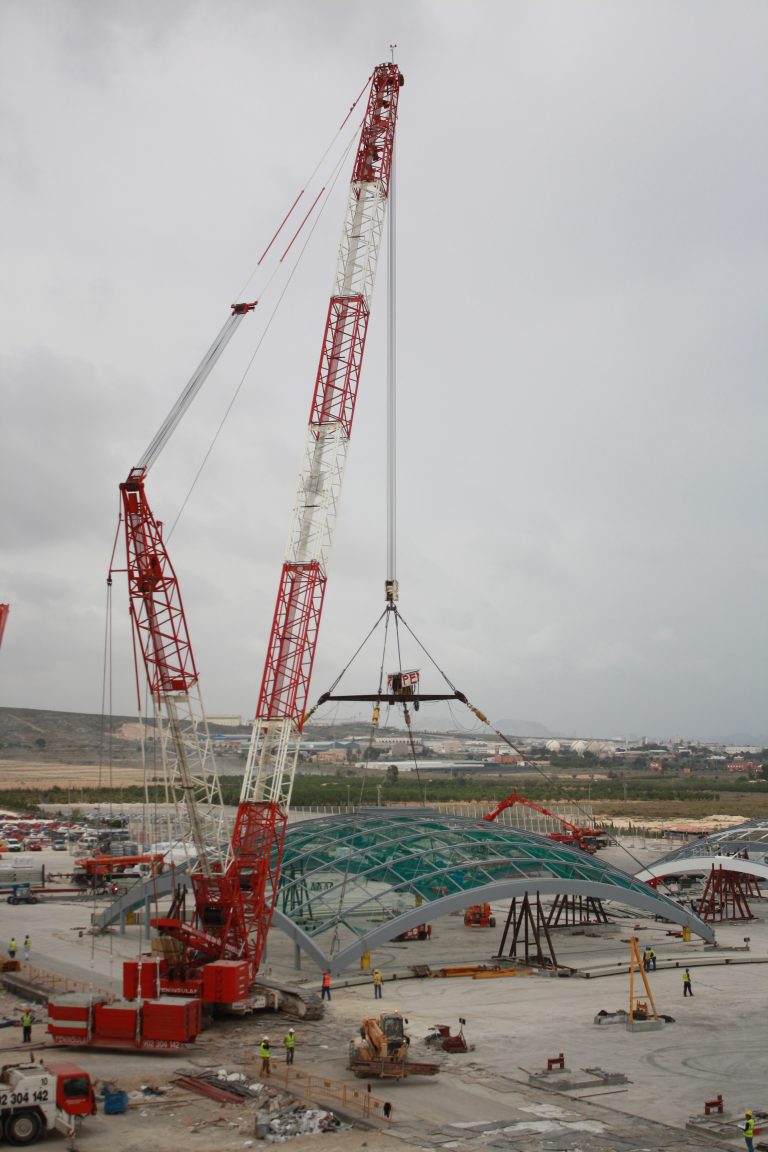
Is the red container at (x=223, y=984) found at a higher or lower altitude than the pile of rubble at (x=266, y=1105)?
higher

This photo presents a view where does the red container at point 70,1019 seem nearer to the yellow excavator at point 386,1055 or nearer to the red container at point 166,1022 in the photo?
the red container at point 166,1022

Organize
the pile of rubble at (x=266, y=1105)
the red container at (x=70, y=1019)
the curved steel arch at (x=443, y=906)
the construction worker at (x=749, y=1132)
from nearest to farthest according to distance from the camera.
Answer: the construction worker at (x=749, y=1132) → the pile of rubble at (x=266, y=1105) → the red container at (x=70, y=1019) → the curved steel arch at (x=443, y=906)

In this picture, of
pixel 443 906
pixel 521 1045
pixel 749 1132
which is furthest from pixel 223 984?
pixel 749 1132

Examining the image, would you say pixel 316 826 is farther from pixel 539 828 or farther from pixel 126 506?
pixel 539 828

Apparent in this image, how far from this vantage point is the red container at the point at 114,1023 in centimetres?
3588

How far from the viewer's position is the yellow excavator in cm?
3216

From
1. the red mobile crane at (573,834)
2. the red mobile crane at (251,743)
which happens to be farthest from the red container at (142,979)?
the red mobile crane at (573,834)

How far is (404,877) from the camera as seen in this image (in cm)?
5081

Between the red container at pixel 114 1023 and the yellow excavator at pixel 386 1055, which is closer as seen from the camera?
the yellow excavator at pixel 386 1055

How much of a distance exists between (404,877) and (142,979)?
13.9m

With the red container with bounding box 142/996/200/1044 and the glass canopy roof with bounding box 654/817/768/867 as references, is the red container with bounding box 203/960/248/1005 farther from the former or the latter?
the glass canopy roof with bounding box 654/817/768/867

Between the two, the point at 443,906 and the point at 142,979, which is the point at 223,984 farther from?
the point at 443,906

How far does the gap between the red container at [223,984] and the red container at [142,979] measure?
1.81 m

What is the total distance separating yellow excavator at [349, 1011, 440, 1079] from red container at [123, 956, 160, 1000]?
10.3 metres
